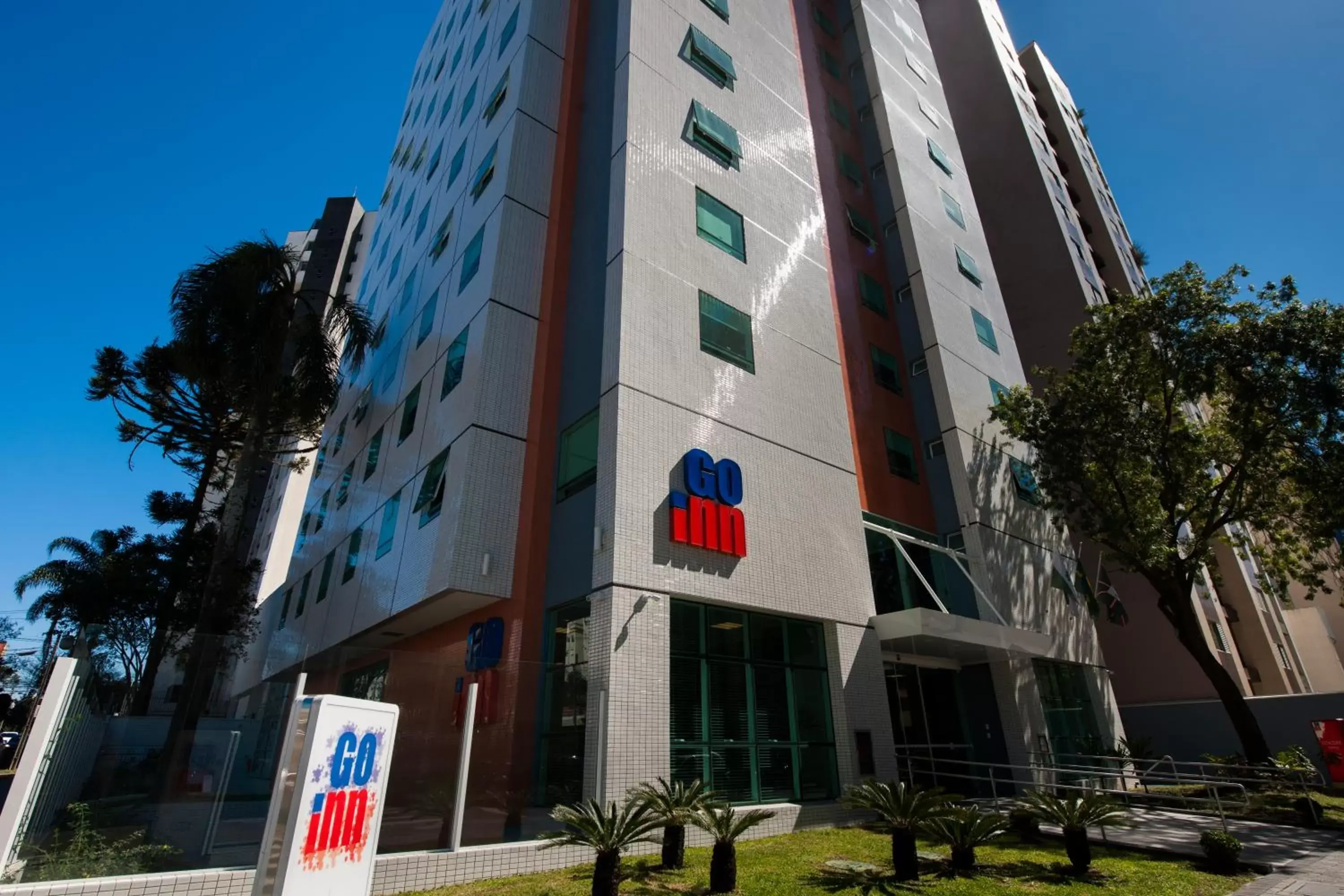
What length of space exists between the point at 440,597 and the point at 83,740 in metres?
5.63

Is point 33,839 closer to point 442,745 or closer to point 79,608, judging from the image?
point 442,745

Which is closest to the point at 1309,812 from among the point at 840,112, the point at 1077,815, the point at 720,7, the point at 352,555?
the point at 1077,815

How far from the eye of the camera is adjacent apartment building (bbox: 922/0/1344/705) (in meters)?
26.0

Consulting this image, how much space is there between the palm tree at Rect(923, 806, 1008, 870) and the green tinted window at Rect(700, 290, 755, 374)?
8985 mm

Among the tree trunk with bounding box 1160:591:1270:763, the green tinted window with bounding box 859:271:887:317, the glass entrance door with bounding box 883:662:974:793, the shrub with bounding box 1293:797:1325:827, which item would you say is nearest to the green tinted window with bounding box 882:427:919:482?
the green tinted window with bounding box 859:271:887:317

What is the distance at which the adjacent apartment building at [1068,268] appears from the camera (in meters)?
26.0

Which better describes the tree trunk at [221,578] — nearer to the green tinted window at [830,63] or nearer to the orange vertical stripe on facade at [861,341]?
the orange vertical stripe on facade at [861,341]

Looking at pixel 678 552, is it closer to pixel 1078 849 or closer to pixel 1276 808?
pixel 1078 849

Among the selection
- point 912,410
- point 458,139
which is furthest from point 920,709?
point 458,139

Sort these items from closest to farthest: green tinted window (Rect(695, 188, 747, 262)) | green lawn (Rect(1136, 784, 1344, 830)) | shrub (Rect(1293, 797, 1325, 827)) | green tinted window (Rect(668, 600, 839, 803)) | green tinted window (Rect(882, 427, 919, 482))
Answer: green tinted window (Rect(668, 600, 839, 803)) → shrub (Rect(1293, 797, 1325, 827)) → green lawn (Rect(1136, 784, 1344, 830)) → green tinted window (Rect(695, 188, 747, 262)) → green tinted window (Rect(882, 427, 919, 482))

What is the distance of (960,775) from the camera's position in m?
12.8

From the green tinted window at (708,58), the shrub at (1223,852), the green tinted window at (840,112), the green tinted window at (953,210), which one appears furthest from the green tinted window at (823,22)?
the shrub at (1223,852)

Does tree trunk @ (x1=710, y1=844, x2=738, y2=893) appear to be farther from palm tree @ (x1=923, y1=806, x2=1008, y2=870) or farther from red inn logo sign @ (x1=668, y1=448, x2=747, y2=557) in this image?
red inn logo sign @ (x1=668, y1=448, x2=747, y2=557)

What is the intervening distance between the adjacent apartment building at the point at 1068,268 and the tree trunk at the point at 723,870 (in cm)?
1905
